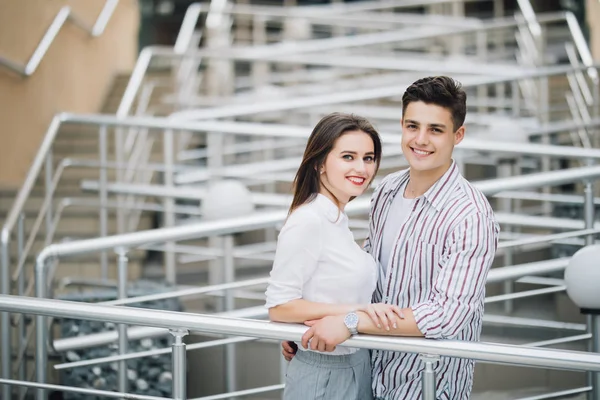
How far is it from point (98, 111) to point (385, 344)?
602cm

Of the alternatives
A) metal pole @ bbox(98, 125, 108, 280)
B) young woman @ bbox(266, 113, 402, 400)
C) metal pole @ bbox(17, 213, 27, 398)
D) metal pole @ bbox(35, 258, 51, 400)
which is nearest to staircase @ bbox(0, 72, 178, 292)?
metal pole @ bbox(98, 125, 108, 280)

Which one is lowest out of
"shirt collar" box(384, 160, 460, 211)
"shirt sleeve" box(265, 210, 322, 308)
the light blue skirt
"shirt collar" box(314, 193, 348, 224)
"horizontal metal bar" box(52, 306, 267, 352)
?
"horizontal metal bar" box(52, 306, 267, 352)

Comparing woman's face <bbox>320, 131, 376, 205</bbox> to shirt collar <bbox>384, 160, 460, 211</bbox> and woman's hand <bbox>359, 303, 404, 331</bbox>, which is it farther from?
woman's hand <bbox>359, 303, 404, 331</bbox>

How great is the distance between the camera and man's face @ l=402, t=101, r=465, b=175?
183 cm

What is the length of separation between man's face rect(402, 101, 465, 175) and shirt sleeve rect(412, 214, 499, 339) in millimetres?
171

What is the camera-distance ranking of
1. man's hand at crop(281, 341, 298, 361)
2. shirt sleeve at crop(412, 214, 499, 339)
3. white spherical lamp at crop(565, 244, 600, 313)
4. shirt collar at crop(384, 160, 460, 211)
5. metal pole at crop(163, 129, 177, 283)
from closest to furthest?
shirt sleeve at crop(412, 214, 499, 339)
shirt collar at crop(384, 160, 460, 211)
man's hand at crop(281, 341, 298, 361)
white spherical lamp at crop(565, 244, 600, 313)
metal pole at crop(163, 129, 177, 283)

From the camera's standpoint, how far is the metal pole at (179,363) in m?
2.03

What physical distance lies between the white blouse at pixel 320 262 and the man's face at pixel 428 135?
217 millimetres

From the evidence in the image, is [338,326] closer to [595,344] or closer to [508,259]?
[595,344]

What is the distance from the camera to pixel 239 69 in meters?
10.4

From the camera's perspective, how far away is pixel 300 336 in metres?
1.82

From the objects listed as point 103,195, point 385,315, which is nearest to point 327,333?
point 385,315

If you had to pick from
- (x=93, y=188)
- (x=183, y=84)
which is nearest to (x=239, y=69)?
(x=183, y=84)

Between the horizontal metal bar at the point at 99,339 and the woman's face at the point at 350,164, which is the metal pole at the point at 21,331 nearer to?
the horizontal metal bar at the point at 99,339
